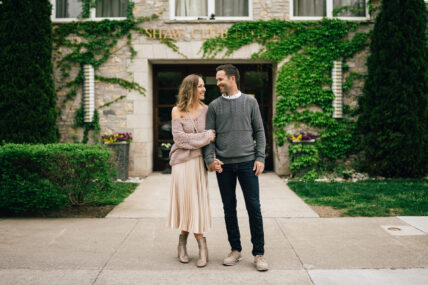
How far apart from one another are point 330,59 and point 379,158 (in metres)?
2.60

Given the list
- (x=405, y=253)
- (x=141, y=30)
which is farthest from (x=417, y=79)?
(x=141, y=30)

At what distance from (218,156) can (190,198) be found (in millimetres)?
500

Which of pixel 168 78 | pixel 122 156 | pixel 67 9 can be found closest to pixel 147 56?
pixel 168 78

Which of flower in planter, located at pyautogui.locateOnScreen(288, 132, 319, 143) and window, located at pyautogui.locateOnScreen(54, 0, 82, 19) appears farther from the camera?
window, located at pyautogui.locateOnScreen(54, 0, 82, 19)

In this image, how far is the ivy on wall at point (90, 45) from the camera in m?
9.45

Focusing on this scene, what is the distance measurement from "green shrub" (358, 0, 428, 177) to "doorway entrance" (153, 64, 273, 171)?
8.82ft

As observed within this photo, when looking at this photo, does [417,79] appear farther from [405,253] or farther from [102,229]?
[102,229]

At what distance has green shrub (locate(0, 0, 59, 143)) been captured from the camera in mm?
8406

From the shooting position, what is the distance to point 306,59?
9438 mm

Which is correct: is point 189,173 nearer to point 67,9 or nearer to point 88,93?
point 88,93

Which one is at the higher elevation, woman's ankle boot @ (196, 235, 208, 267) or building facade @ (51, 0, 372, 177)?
building facade @ (51, 0, 372, 177)

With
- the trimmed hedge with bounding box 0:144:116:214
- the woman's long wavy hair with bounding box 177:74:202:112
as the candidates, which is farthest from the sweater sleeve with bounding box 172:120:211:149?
the trimmed hedge with bounding box 0:144:116:214

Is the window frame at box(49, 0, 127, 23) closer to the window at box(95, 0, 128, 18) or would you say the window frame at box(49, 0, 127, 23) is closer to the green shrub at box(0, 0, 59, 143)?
the window at box(95, 0, 128, 18)

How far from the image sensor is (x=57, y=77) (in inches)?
376
